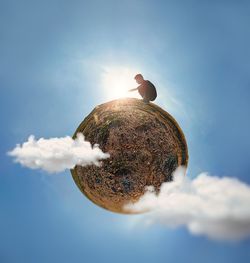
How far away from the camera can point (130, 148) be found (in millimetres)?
9070

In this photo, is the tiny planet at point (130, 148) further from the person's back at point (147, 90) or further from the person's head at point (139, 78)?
the person's head at point (139, 78)

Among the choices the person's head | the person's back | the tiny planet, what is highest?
the person's head

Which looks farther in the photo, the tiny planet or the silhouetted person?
the silhouetted person

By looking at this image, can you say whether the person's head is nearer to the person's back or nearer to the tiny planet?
the person's back

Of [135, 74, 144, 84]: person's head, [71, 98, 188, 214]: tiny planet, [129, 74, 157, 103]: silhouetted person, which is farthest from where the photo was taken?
[135, 74, 144, 84]: person's head

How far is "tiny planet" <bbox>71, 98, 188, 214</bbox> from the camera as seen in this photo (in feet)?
29.7

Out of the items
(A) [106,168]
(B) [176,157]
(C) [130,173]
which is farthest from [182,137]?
(A) [106,168]

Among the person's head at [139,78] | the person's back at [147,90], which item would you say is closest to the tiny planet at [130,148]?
the person's back at [147,90]

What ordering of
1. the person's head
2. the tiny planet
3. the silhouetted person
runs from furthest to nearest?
the person's head
the silhouetted person
the tiny planet

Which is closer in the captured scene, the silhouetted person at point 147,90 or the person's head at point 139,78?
the silhouetted person at point 147,90

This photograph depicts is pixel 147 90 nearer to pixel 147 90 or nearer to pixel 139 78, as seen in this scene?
pixel 147 90

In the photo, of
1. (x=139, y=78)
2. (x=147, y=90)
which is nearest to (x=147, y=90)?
(x=147, y=90)

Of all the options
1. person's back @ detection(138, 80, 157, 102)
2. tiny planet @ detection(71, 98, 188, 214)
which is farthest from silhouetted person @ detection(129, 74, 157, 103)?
tiny planet @ detection(71, 98, 188, 214)

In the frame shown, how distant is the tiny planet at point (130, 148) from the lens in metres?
9.06
